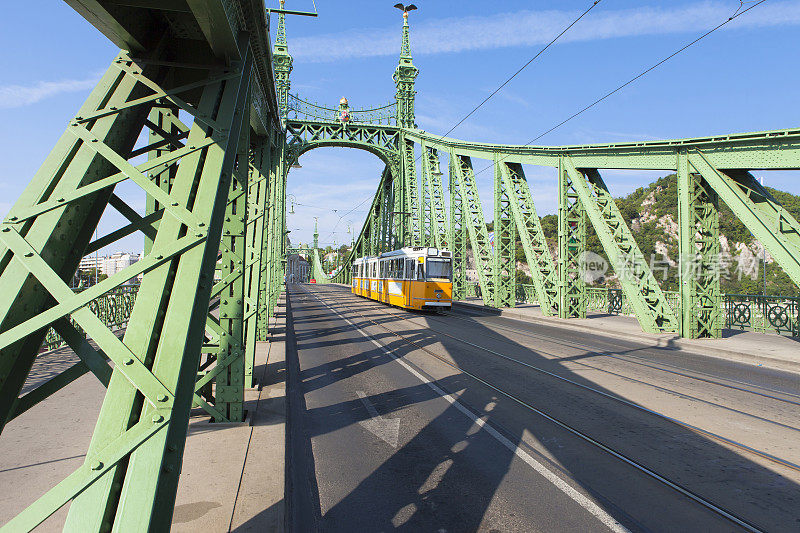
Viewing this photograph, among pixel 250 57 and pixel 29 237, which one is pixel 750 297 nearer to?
pixel 250 57

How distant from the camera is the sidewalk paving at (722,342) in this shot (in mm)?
10359

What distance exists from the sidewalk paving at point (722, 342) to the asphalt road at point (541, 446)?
1.21m

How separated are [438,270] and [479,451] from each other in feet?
57.1

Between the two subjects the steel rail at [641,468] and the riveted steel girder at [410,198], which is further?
the riveted steel girder at [410,198]

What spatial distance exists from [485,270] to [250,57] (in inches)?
881

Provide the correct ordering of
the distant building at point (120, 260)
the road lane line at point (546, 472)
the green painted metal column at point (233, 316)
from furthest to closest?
the distant building at point (120, 260), the green painted metal column at point (233, 316), the road lane line at point (546, 472)

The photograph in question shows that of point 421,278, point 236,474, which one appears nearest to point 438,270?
point 421,278

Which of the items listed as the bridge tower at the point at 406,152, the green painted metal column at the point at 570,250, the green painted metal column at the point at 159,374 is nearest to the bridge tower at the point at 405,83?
the bridge tower at the point at 406,152

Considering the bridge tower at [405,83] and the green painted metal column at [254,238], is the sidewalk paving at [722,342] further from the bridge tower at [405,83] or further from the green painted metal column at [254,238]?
the bridge tower at [405,83]

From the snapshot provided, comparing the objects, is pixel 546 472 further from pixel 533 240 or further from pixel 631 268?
pixel 533 240

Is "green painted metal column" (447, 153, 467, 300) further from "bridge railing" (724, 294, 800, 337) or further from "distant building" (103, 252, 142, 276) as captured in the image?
"distant building" (103, 252, 142, 276)

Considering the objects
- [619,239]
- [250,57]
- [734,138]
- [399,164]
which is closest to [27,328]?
[250,57]

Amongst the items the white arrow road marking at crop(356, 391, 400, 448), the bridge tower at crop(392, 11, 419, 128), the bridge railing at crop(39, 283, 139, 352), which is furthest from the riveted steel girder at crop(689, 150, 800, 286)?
the bridge tower at crop(392, 11, 419, 128)

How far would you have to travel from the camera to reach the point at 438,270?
22.2 meters
